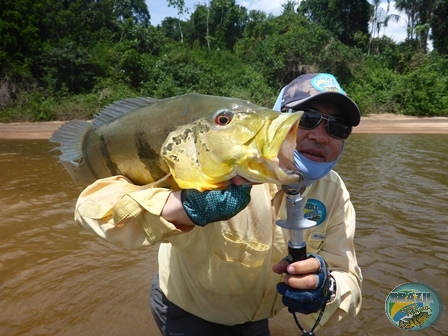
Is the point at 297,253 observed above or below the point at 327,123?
below

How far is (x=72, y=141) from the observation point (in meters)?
1.91

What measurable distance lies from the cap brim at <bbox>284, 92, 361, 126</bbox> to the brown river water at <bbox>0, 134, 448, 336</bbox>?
1.99 m

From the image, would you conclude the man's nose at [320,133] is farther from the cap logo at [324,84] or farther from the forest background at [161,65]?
the forest background at [161,65]

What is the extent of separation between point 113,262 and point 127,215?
3284 mm

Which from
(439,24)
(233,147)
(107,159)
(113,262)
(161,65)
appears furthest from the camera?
(439,24)

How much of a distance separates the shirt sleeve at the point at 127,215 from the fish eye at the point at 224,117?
32 cm

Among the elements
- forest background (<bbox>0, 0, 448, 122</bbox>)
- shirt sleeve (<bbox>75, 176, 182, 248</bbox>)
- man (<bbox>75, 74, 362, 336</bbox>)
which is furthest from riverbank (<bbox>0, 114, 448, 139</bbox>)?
shirt sleeve (<bbox>75, 176, 182, 248</bbox>)

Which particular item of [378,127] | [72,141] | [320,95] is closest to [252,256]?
[320,95]

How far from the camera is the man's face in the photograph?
1.93m

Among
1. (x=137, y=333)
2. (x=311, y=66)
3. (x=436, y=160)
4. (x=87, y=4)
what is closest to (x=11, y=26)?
(x=87, y=4)

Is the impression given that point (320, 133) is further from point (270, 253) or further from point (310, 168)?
point (270, 253)

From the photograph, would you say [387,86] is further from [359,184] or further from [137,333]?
[137,333]

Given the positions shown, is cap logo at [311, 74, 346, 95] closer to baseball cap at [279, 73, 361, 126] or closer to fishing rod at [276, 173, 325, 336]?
baseball cap at [279, 73, 361, 126]

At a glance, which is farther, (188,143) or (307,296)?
(307,296)
